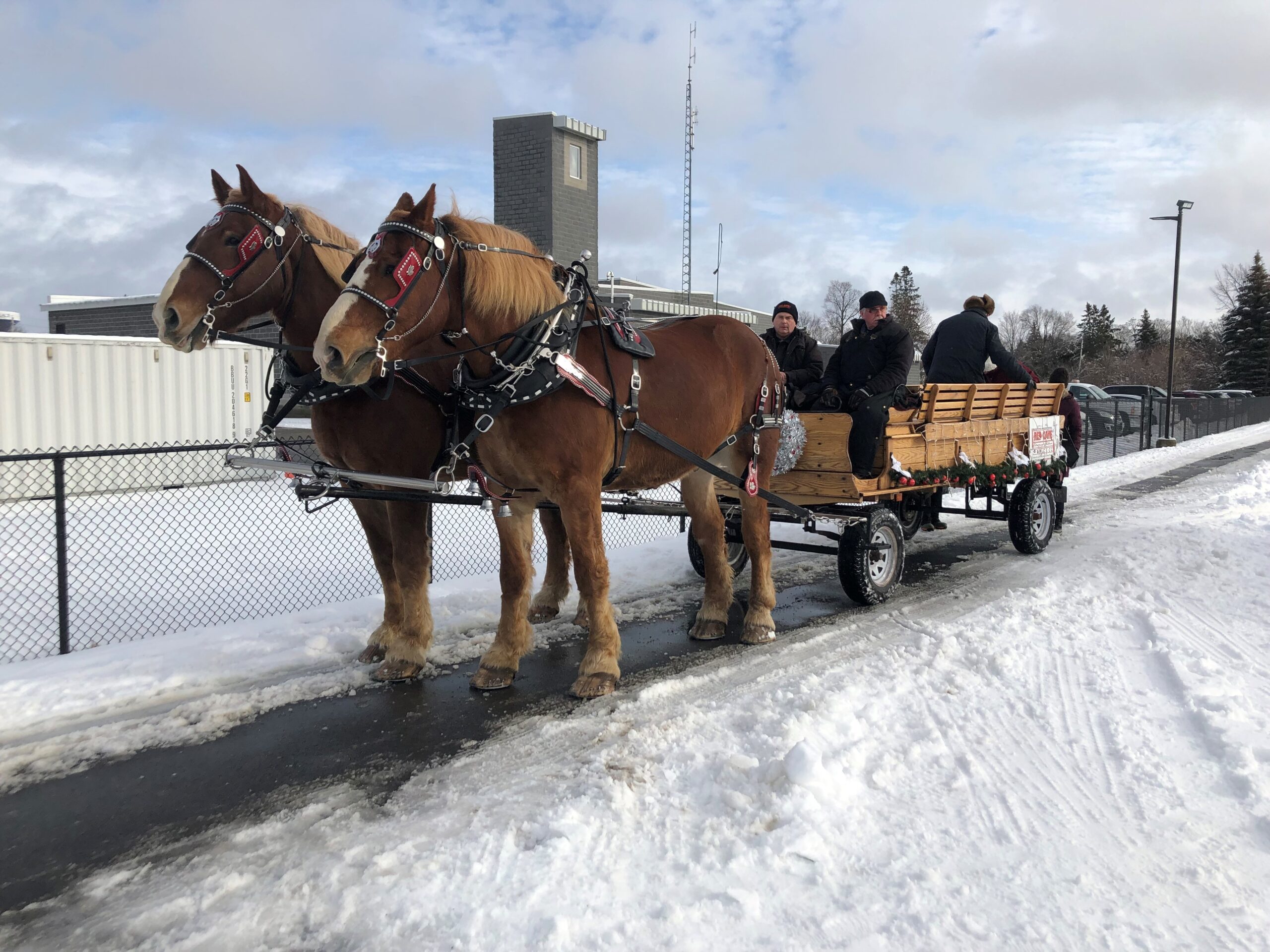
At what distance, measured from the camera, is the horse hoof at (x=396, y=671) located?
469 centimetres

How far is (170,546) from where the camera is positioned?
8.60 m

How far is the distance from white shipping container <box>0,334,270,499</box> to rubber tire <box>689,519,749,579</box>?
625 cm

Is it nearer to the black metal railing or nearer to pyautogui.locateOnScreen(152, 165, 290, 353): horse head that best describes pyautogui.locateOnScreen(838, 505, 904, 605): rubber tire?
pyautogui.locateOnScreen(152, 165, 290, 353): horse head

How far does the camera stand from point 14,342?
10922 mm

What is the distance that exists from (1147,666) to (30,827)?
205 inches

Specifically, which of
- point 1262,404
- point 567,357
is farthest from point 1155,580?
point 1262,404

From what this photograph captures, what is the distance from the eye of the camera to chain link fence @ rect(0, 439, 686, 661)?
19.7 feet

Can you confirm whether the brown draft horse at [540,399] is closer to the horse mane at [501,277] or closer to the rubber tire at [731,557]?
the horse mane at [501,277]

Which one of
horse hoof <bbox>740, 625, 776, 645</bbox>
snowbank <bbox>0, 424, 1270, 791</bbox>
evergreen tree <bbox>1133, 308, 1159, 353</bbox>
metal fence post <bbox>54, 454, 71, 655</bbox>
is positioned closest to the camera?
snowbank <bbox>0, 424, 1270, 791</bbox>

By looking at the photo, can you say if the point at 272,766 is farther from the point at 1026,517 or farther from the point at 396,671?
the point at 1026,517

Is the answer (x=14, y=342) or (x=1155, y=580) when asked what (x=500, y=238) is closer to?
(x=1155, y=580)

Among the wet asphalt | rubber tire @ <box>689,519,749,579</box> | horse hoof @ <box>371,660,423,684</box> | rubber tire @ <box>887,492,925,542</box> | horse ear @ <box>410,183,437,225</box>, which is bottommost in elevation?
the wet asphalt

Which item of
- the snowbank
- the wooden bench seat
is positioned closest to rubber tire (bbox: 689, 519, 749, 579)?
the snowbank

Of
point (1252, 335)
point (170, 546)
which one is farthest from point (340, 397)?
point (1252, 335)
